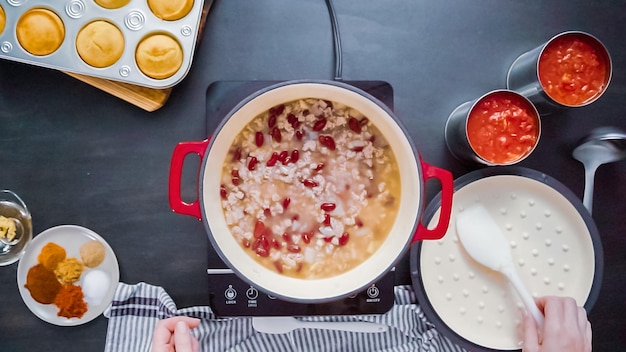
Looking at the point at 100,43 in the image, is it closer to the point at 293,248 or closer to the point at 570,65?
the point at 293,248

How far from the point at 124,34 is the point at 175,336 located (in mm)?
665

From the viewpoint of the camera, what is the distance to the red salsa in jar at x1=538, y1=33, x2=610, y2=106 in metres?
1.31

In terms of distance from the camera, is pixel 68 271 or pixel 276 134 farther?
pixel 68 271

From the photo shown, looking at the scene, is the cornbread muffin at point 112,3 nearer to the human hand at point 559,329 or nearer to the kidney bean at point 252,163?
the kidney bean at point 252,163

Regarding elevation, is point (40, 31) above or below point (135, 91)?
above

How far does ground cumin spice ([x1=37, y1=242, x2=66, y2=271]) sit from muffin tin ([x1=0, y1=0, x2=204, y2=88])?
419 millimetres

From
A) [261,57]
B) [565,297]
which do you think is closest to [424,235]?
[565,297]

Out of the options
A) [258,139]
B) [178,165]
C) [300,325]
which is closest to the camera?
[178,165]

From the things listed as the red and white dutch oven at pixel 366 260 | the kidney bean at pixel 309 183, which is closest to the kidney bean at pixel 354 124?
the red and white dutch oven at pixel 366 260

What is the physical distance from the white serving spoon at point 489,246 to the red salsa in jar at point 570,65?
31 centimetres

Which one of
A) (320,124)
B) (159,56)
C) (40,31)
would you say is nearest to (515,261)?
(320,124)

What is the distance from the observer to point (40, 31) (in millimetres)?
1305

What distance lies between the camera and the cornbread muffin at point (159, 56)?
131cm

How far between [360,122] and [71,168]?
2.33ft
